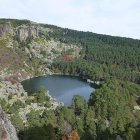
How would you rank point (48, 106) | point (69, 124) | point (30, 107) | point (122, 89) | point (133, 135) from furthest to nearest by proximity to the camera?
point (122, 89) → point (48, 106) → point (30, 107) → point (69, 124) → point (133, 135)

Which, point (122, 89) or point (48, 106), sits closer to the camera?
point (48, 106)

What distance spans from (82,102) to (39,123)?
38.5 meters

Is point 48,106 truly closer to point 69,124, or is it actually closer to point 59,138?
point 69,124

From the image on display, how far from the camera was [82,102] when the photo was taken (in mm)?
133125

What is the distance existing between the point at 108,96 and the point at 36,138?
6261cm

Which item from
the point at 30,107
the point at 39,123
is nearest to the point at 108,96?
the point at 30,107

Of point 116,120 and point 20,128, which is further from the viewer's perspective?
point 116,120

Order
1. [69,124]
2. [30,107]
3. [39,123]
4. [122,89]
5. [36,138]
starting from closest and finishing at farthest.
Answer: [36,138] < [39,123] < [69,124] < [30,107] < [122,89]

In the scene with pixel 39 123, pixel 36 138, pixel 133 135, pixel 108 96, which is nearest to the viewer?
pixel 36 138

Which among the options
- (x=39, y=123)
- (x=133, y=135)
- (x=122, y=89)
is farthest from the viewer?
(x=122, y=89)

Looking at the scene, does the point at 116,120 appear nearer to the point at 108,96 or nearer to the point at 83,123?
the point at 83,123

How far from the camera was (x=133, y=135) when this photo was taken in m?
90.4

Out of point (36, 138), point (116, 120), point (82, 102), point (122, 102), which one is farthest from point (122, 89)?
point (36, 138)

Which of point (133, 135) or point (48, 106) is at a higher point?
point (133, 135)
